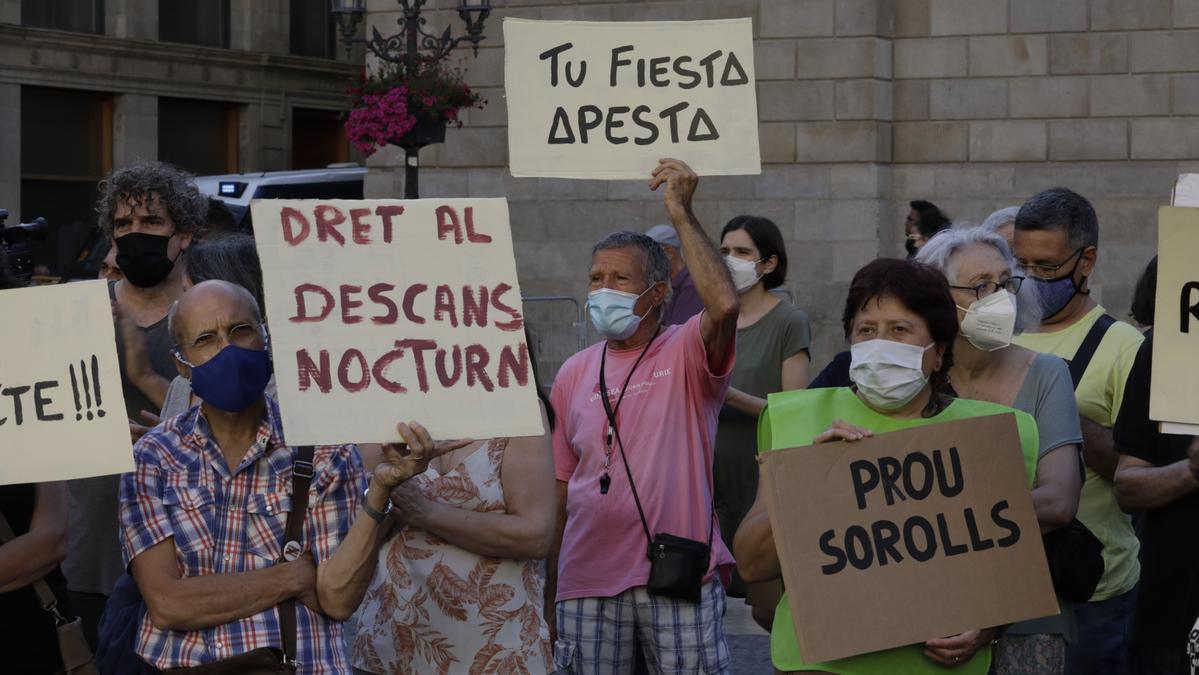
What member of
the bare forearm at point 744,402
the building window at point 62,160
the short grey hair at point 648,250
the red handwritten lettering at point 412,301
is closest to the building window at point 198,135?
the building window at point 62,160

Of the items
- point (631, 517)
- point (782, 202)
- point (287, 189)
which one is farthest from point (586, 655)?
point (287, 189)

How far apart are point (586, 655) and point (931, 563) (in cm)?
134

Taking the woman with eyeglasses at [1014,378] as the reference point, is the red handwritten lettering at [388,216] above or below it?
above

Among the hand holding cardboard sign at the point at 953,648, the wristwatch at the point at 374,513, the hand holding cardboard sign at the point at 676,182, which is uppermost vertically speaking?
the hand holding cardboard sign at the point at 676,182

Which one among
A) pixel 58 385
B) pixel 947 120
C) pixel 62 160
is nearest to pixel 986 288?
pixel 58 385

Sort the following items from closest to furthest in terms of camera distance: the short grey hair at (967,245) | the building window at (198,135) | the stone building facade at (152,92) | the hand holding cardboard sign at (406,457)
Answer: the hand holding cardboard sign at (406,457)
the short grey hair at (967,245)
the stone building facade at (152,92)
the building window at (198,135)

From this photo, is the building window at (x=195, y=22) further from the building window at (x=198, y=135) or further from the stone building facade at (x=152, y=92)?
the building window at (x=198, y=135)

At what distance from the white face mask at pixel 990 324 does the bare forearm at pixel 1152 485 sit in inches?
18.1

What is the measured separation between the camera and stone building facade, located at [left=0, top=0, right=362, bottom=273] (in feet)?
92.5

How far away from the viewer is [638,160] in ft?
14.5

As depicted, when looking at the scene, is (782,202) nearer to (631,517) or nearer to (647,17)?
(647,17)

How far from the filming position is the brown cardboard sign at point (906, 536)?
3.71m

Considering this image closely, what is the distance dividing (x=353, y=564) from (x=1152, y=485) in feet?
6.64

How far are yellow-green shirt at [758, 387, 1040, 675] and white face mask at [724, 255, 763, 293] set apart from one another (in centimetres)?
255
